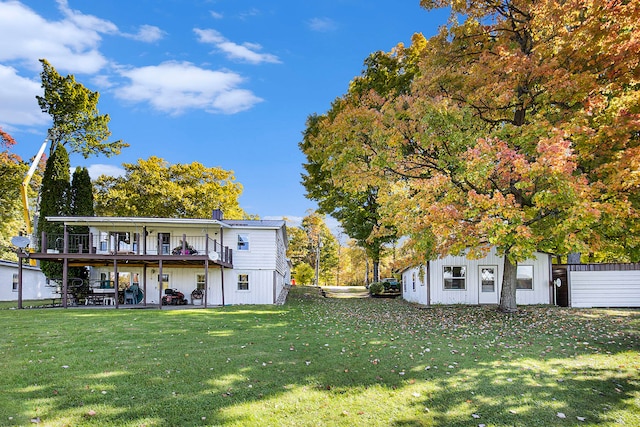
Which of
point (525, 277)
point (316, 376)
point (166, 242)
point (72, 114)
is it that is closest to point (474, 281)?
point (525, 277)

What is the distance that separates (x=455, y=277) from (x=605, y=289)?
6607 mm

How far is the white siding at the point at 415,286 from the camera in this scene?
70.1 feet

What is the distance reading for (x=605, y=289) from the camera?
18.9 meters

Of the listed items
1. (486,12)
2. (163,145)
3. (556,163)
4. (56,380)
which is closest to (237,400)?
(56,380)

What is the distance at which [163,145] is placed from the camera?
3631 centimetres

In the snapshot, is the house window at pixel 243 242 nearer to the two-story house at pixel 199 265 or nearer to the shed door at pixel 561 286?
the two-story house at pixel 199 265

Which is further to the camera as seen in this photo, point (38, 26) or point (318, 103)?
point (318, 103)

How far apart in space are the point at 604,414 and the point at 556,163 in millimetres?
6157

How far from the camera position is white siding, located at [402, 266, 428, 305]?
21.4m

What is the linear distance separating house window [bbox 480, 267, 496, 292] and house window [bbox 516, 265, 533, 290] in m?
1.10

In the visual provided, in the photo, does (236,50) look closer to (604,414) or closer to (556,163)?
(556,163)

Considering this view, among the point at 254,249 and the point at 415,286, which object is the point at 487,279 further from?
the point at 254,249

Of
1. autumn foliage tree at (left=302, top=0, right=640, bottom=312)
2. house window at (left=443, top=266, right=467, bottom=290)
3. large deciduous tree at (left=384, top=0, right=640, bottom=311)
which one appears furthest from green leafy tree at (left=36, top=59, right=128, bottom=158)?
house window at (left=443, top=266, right=467, bottom=290)

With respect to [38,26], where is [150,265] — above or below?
below
